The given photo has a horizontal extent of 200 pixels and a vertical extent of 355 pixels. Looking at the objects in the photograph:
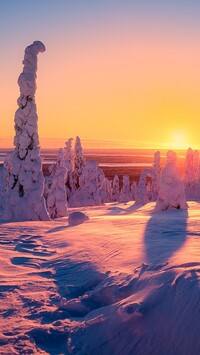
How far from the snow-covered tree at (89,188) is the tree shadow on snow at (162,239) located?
34975 millimetres

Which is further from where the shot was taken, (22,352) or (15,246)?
(15,246)

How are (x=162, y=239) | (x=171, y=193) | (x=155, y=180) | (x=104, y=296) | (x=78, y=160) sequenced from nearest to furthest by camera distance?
(x=104, y=296)
(x=162, y=239)
(x=171, y=193)
(x=78, y=160)
(x=155, y=180)

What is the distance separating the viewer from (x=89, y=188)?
44500 millimetres

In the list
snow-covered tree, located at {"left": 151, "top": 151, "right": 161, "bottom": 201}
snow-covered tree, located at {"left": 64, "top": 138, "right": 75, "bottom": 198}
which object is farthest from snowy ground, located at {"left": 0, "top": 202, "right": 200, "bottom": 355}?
snow-covered tree, located at {"left": 151, "top": 151, "right": 161, "bottom": 201}

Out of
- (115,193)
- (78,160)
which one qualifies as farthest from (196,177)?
(78,160)

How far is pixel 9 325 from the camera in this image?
404 cm

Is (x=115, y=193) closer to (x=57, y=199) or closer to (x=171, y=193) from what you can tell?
(x=57, y=199)

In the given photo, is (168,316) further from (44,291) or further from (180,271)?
(44,291)

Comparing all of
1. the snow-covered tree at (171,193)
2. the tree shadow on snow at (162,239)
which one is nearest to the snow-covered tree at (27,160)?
the snow-covered tree at (171,193)

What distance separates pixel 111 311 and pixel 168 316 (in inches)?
28.5

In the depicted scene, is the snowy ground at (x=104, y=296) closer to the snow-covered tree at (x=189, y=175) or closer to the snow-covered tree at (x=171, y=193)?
the snow-covered tree at (x=171, y=193)

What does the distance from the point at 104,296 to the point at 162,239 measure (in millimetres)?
2652

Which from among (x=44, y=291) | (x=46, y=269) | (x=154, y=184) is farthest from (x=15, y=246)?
(x=154, y=184)

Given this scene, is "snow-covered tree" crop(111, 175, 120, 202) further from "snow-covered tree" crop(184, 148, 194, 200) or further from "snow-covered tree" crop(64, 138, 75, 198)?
"snow-covered tree" crop(64, 138, 75, 198)
